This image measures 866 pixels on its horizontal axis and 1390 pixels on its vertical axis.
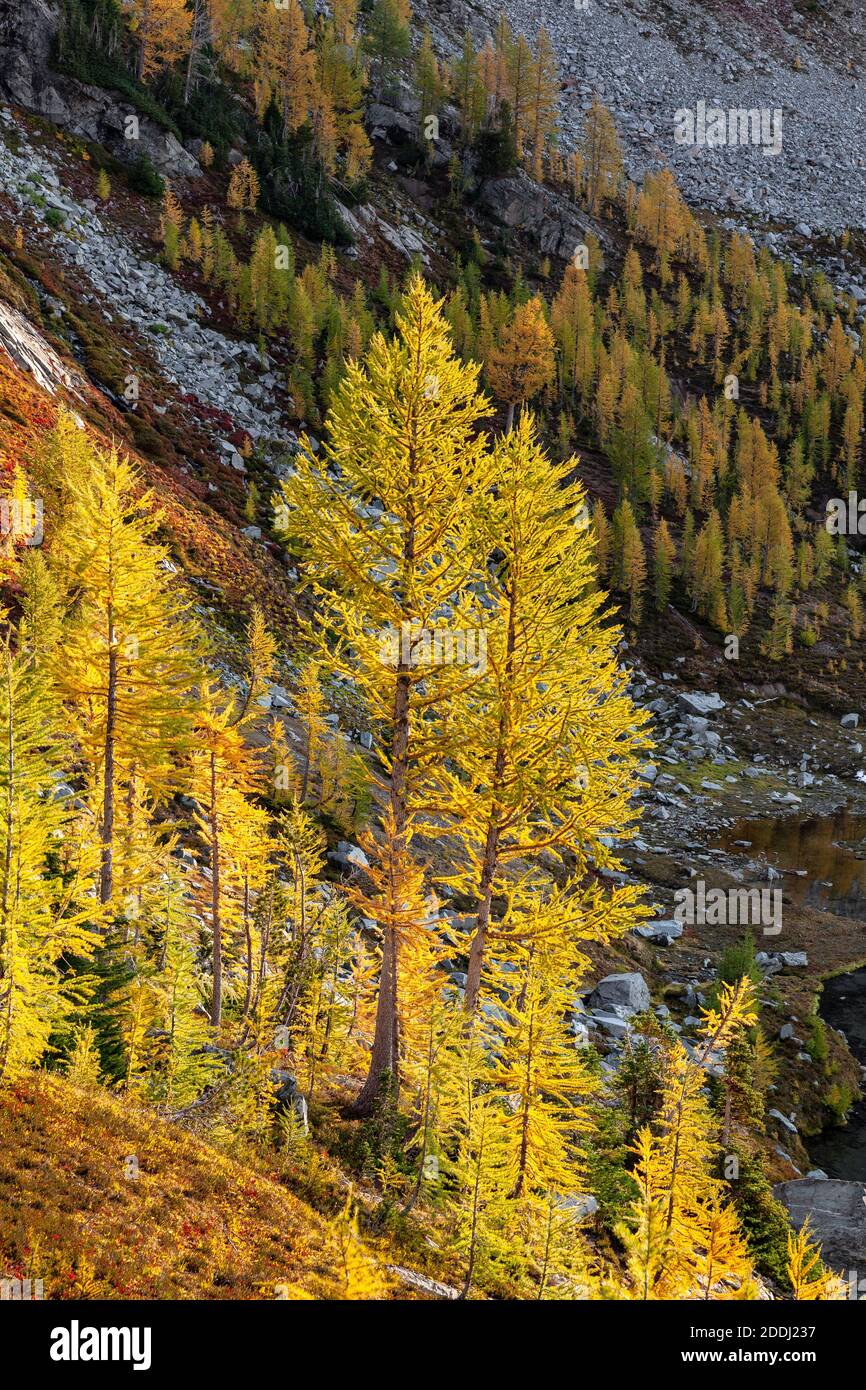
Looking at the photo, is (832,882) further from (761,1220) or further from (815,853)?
(761,1220)

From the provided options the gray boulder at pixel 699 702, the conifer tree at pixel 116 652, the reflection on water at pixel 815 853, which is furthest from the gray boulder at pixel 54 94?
the reflection on water at pixel 815 853

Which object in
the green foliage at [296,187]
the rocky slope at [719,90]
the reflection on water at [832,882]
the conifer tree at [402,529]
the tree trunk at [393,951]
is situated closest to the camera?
the conifer tree at [402,529]

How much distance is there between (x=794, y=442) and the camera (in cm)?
9294

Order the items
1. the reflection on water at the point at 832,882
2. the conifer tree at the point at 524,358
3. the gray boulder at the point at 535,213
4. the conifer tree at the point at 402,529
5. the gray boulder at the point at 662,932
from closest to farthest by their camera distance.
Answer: the conifer tree at the point at 402,529, the reflection on water at the point at 832,882, the gray boulder at the point at 662,932, the conifer tree at the point at 524,358, the gray boulder at the point at 535,213

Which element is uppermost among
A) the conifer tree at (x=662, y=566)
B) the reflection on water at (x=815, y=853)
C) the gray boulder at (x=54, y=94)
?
the gray boulder at (x=54, y=94)

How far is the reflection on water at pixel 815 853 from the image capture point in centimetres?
3819

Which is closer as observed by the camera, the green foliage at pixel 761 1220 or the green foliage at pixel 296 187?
the green foliage at pixel 761 1220

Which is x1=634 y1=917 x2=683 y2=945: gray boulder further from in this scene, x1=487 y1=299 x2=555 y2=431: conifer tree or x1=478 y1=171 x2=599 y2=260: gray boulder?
x1=478 y1=171 x2=599 y2=260: gray boulder

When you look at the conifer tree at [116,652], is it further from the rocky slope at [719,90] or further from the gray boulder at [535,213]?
the rocky slope at [719,90]

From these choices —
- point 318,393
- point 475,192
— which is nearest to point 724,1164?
point 318,393

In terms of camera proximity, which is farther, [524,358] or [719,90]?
[719,90]

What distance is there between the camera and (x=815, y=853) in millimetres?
42750

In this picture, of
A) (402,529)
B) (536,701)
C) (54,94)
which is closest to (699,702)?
(536,701)

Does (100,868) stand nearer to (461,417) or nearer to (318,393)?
(461,417)
